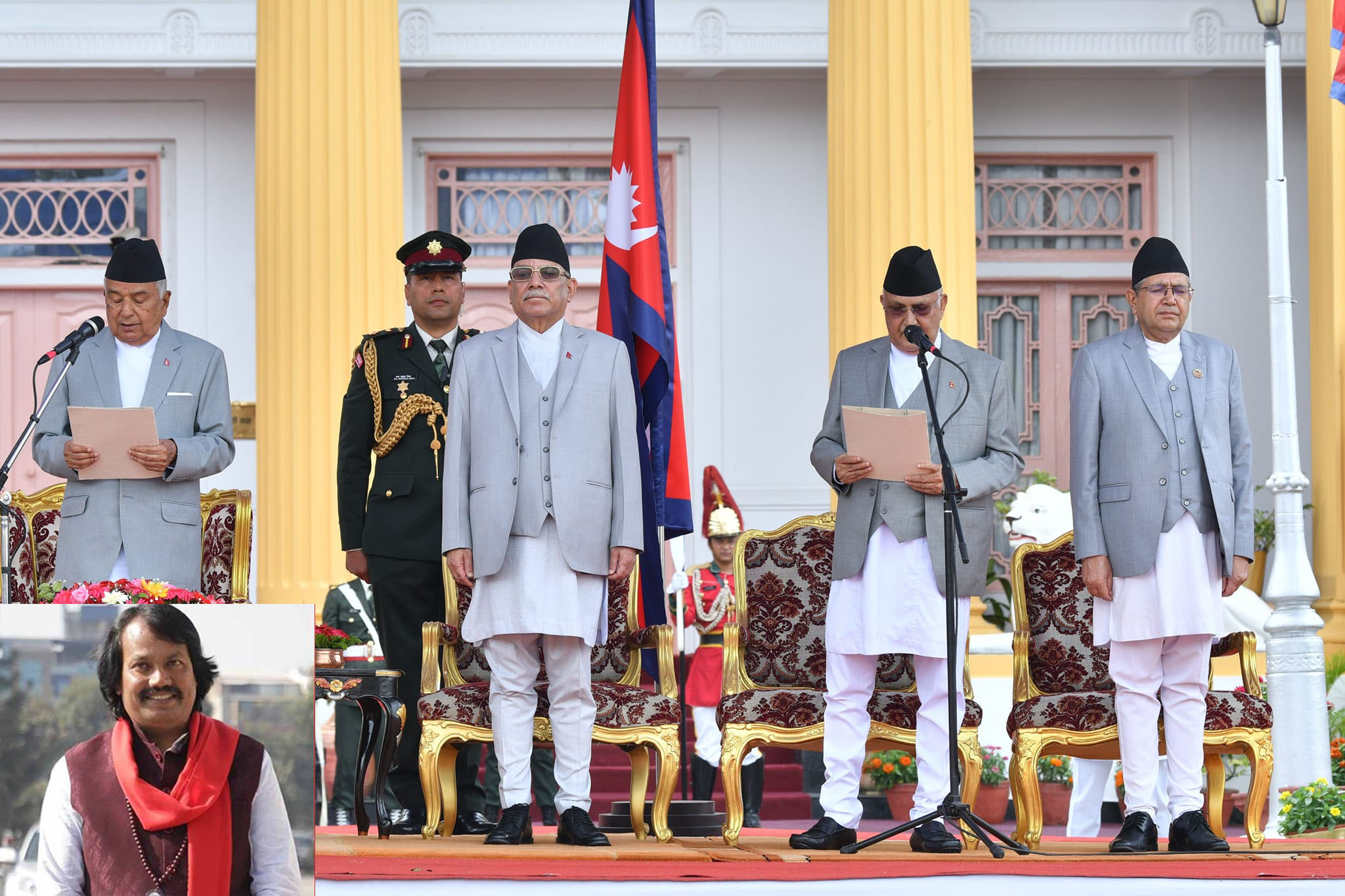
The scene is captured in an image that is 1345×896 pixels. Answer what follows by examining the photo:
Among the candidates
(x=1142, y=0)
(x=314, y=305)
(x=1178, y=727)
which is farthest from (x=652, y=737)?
(x=1142, y=0)

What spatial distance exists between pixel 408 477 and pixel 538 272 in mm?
981

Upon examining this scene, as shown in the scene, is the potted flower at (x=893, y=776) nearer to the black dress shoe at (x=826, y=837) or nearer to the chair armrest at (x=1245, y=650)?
the chair armrest at (x=1245, y=650)

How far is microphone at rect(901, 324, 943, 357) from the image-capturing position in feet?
17.9

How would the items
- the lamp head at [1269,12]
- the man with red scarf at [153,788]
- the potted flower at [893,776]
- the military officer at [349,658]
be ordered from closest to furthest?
1. the man with red scarf at [153,788]
2. the lamp head at [1269,12]
3. the military officer at [349,658]
4. the potted flower at [893,776]

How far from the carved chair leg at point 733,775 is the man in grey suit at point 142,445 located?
1803mm

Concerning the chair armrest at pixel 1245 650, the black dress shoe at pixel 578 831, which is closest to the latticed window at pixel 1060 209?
the chair armrest at pixel 1245 650

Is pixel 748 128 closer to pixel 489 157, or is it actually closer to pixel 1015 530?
pixel 489 157

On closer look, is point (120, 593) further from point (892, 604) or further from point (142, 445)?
point (892, 604)

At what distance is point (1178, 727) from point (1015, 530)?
461cm

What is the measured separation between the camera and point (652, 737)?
5852mm

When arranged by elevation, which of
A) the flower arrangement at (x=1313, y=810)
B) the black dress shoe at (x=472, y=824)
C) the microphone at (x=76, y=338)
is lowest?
the flower arrangement at (x=1313, y=810)

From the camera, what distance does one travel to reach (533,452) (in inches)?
221

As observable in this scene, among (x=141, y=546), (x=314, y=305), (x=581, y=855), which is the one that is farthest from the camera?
(x=314, y=305)

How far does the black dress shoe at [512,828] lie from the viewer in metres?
5.48
